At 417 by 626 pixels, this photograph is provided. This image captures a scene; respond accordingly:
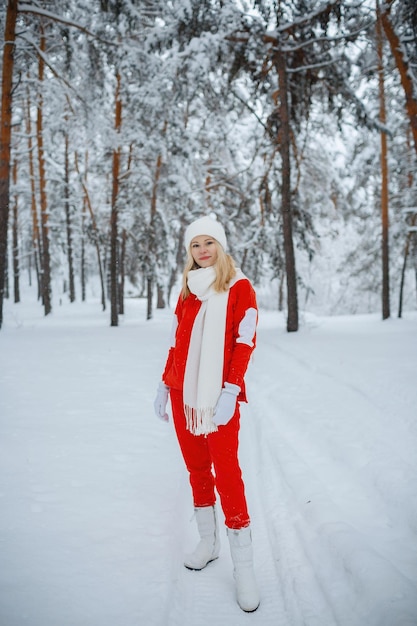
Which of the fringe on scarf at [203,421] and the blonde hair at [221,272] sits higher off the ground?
the blonde hair at [221,272]

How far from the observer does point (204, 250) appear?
2.51 metres

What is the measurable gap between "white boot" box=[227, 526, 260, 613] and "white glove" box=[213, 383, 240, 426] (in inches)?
27.4

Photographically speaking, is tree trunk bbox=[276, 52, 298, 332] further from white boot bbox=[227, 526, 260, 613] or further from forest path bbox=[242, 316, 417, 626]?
white boot bbox=[227, 526, 260, 613]

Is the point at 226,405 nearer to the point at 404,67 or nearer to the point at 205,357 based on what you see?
the point at 205,357

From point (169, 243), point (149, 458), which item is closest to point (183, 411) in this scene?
point (149, 458)

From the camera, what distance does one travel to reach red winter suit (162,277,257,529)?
2.26 meters

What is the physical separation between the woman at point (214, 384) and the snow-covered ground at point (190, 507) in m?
0.29

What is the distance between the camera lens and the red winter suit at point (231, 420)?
7.40ft

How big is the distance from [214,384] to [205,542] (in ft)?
3.75

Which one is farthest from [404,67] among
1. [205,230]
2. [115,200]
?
[205,230]

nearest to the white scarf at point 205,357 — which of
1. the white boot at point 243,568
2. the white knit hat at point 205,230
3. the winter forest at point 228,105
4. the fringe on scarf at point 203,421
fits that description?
the fringe on scarf at point 203,421

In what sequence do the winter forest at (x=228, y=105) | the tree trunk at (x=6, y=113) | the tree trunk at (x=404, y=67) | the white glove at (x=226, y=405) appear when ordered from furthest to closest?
the tree trunk at (x=404, y=67)
the winter forest at (x=228, y=105)
the tree trunk at (x=6, y=113)
the white glove at (x=226, y=405)

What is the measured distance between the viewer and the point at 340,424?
4691 mm

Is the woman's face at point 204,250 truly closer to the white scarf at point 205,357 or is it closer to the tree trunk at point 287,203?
the white scarf at point 205,357
